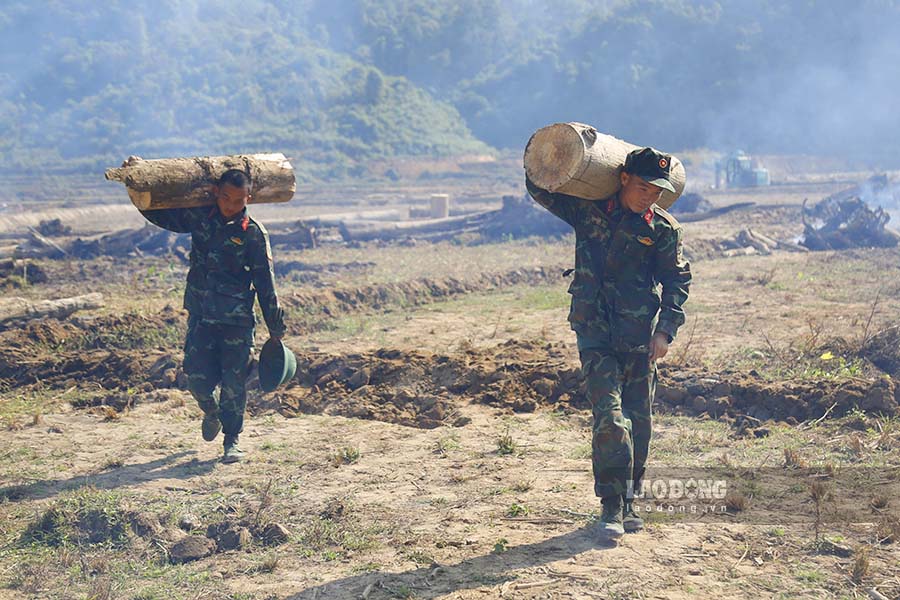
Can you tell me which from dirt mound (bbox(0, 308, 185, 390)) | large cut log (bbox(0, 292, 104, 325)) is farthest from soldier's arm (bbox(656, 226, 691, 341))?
large cut log (bbox(0, 292, 104, 325))

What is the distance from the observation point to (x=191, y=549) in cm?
477

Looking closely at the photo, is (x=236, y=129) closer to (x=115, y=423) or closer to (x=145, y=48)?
(x=145, y=48)

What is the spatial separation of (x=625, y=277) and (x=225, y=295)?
8.78 feet

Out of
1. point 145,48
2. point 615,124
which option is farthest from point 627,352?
point 145,48

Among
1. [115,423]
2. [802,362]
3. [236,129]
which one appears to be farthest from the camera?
[236,129]

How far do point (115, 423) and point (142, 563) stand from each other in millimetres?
2785

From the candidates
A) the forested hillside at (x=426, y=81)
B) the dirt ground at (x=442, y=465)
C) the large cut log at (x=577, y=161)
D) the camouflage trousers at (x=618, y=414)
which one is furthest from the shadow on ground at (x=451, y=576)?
the forested hillside at (x=426, y=81)

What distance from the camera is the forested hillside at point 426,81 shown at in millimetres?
48750

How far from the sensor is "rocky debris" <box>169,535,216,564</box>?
4746 millimetres

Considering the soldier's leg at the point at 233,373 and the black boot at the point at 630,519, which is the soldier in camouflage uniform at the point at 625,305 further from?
the soldier's leg at the point at 233,373

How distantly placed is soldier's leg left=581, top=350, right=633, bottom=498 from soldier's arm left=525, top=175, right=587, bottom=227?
0.77 m

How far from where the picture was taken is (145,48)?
2158 inches

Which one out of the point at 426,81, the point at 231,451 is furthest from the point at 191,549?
the point at 426,81

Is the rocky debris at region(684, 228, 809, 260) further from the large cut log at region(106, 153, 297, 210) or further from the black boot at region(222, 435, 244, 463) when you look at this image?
the black boot at region(222, 435, 244, 463)
